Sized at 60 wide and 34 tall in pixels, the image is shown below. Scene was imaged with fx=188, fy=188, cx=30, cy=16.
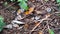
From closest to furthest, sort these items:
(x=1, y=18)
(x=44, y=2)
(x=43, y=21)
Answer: (x=1, y=18) → (x=43, y=21) → (x=44, y=2)

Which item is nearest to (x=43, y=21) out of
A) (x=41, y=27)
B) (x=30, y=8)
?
(x=41, y=27)

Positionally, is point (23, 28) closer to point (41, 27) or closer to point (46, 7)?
point (41, 27)

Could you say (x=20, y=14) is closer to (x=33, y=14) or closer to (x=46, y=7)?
(x=33, y=14)

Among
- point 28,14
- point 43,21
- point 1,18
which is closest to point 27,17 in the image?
point 28,14

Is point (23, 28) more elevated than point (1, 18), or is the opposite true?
point (1, 18)

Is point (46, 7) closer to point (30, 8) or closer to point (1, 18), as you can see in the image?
point (30, 8)

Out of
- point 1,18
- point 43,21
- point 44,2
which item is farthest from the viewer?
point 44,2

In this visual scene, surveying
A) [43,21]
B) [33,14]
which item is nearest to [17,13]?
[33,14]

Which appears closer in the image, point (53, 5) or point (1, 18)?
point (1, 18)

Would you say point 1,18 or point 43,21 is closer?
point 1,18
